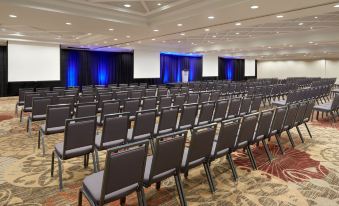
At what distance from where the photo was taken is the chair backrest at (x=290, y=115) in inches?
204

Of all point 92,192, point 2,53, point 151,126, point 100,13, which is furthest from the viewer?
point 2,53

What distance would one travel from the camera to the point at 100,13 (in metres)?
8.23

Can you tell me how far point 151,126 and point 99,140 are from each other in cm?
86

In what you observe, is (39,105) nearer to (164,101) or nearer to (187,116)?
(164,101)

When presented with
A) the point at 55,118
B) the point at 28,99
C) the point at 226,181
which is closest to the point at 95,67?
the point at 28,99

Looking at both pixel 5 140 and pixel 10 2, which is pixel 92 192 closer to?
pixel 5 140

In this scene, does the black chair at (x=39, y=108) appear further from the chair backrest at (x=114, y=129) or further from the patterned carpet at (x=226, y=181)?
the chair backrest at (x=114, y=129)

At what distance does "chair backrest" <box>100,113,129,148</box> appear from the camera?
3799 millimetres

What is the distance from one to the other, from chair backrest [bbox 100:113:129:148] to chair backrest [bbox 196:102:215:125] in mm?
1939

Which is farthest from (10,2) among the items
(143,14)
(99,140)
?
(99,140)

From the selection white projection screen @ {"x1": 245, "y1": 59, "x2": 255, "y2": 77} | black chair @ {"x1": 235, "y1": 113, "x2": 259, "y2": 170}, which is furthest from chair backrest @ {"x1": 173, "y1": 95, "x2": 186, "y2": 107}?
white projection screen @ {"x1": 245, "y1": 59, "x2": 255, "y2": 77}

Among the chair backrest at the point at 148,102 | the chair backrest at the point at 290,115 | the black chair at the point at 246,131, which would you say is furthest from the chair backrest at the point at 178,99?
the black chair at the point at 246,131

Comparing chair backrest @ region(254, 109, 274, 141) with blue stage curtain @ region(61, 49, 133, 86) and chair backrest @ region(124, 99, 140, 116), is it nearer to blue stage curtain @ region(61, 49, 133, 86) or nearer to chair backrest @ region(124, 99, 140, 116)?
chair backrest @ region(124, 99, 140, 116)

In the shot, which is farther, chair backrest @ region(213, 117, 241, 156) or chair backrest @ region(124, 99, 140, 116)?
chair backrest @ region(124, 99, 140, 116)
